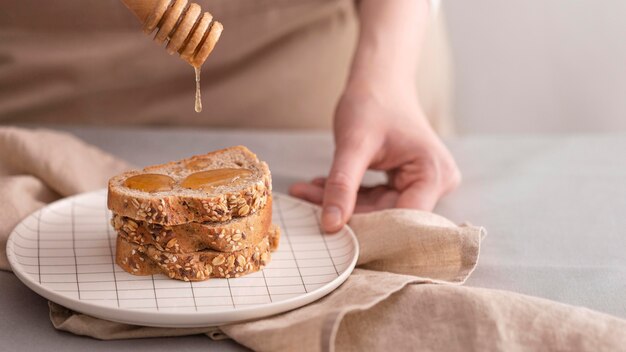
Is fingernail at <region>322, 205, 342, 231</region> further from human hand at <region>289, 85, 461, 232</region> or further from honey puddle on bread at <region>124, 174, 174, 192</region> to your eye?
honey puddle on bread at <region>124, 174, 174, 192</region>

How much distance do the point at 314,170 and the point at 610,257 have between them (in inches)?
28.5

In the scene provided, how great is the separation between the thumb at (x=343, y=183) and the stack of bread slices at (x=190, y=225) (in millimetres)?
178

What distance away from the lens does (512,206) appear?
1720 millimetres

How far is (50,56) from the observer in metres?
2.17

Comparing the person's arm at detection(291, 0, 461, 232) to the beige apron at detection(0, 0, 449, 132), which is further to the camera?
the beige apron at detection(0, 0, 449, 132)

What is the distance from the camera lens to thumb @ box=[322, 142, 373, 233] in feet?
4.89

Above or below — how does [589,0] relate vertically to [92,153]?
above

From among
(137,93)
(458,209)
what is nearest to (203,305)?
(458,209)

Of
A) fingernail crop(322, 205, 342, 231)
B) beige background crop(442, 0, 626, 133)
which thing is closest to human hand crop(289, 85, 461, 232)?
fingernail crop(322, 205, 342, 231)

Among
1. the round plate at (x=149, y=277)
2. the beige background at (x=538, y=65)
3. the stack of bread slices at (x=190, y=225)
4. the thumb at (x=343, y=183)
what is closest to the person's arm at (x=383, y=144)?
the thumb at (x=343, y=183)

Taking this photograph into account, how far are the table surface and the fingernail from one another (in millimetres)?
268

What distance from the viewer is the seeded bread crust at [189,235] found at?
1.29m

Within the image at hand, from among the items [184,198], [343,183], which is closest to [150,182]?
[184,198]

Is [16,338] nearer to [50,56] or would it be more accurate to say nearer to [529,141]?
[50,56]
